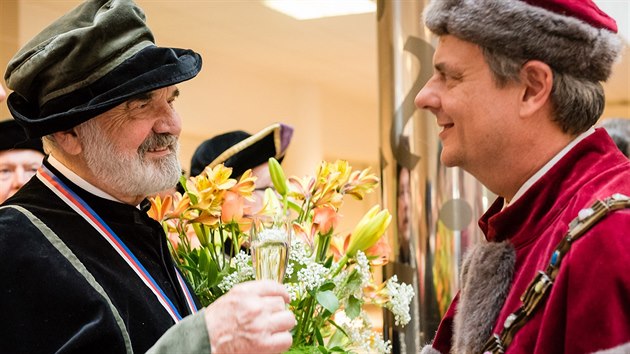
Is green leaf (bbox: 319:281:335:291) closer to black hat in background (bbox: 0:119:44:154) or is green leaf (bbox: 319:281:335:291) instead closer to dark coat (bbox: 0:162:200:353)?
dark coat (bbox: 0:162:200:353)

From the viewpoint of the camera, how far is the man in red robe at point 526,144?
3.94ft

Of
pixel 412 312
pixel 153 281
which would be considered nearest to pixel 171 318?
pixel 153 281

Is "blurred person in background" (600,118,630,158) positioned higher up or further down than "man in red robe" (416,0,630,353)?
further down

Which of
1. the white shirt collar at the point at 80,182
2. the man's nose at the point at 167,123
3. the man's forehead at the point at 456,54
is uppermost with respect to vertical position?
the man's forehead at the point at 456,54

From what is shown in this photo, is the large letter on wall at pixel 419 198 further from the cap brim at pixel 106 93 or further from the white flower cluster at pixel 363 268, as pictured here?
the cap brim at pixel 106 93

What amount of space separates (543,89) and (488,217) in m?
0.28

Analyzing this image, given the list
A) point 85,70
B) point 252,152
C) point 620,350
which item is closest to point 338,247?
point 85,70

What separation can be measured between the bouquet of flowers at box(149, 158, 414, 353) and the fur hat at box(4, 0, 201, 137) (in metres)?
0.23

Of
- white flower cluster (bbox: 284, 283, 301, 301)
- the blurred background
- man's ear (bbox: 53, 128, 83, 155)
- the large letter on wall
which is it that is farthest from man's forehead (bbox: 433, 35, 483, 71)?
the blurred background

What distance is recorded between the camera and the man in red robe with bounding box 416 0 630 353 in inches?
47.3

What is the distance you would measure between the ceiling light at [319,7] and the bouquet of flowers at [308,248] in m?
4.33

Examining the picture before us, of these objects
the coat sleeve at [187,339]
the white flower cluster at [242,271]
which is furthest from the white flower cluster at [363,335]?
the coat sleeve at [187,339]

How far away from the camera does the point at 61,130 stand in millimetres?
1731

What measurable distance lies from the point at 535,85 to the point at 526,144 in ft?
0.30
